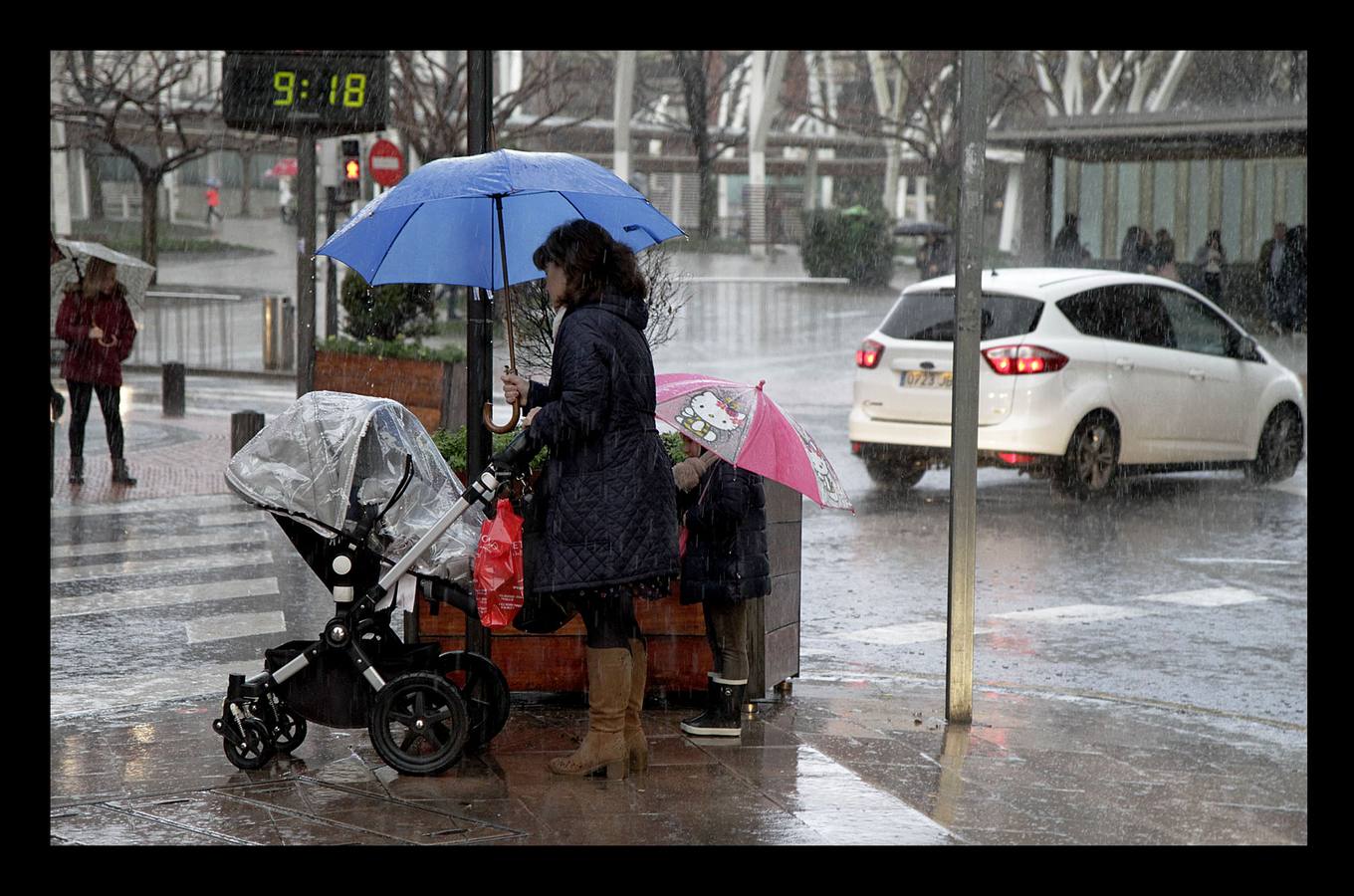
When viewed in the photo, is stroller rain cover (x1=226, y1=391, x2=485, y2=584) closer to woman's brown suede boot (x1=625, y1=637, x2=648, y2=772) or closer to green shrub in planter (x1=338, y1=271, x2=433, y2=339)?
woman's brown suede boot (x1=625, y1=637, x2=648, y2=772)

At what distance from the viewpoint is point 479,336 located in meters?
6.14

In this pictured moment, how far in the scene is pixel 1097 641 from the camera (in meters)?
8.60

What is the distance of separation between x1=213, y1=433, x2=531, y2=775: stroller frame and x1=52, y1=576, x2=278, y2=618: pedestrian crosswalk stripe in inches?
136

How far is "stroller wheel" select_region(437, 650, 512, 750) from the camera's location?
19.0ft

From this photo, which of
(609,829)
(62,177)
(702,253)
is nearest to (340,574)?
(609,829)

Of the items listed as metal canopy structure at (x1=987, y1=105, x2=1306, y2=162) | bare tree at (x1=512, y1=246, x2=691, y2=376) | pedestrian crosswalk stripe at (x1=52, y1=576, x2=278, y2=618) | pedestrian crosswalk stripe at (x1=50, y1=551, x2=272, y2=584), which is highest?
metal canopy structure at (x1=987, y1=105, x2=1306, y2=162)

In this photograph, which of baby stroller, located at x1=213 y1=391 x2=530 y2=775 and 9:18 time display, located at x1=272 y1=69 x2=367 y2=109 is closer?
baby stroller, located at x1=213 y1=391 x2=530 y2=775

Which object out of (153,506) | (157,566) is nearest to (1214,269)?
(153,506)

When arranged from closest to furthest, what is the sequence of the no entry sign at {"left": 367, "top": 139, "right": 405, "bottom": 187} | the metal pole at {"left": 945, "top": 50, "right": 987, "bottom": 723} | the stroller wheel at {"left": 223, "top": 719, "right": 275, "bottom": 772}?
the stroller wheel at {"left": 223, "top": 719, "right": 275, "bottom": 772} → the metal pole at {"left": 945, "top": 50, "right": 987, "bottom": 723} → the no entry sign at {"left": 367, "top": 139, "right": 405, "bottom": 187}

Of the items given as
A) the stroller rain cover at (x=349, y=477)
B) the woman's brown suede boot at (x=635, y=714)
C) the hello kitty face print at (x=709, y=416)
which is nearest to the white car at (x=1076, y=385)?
the hello kitty face print at (x=709, y=416)

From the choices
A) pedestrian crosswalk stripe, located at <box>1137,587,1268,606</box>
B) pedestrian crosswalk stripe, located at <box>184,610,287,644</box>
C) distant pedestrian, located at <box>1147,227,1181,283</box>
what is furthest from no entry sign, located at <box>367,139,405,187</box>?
pedestrian crosswalk stripe, located at <box>1137,587,1268,606</box>

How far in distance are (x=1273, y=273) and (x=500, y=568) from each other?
2620 cm

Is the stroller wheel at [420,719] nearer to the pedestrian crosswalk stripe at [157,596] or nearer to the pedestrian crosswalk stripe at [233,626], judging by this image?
the pedestrian crosswalk stripe at [233,626]

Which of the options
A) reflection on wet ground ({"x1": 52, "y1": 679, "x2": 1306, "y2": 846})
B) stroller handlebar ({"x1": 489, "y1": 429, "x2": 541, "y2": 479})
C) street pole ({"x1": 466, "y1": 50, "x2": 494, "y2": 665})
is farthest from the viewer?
street pole ({"x1": 466, "y1": 50, "x2": 494, "y2": 665})
